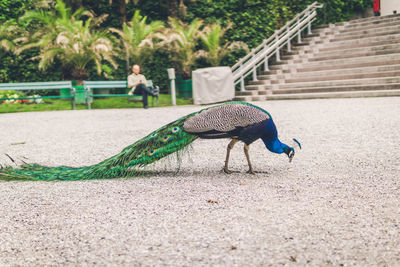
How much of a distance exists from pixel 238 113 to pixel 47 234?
211 cm

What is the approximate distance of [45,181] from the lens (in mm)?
4602

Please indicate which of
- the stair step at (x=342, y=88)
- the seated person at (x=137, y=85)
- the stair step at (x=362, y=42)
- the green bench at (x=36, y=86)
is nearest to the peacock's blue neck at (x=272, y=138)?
the seated person at (x=137, y=85)

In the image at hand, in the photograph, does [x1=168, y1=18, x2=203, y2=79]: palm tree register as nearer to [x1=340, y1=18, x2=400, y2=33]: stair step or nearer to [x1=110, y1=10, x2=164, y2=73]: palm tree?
[x1=110, y1=10, x2=164, y2=73]: palm tree

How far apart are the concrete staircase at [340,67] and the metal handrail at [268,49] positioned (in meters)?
0.45

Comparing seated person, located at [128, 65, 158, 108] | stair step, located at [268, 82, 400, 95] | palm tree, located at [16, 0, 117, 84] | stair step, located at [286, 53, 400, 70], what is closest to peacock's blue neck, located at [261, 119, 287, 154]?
seated person, located at [128, 65, 158, 108]

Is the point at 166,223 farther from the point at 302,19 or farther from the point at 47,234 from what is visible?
the point at 302,19

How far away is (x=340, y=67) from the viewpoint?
16.0 meters

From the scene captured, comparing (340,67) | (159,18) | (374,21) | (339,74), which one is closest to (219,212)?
(339,74)

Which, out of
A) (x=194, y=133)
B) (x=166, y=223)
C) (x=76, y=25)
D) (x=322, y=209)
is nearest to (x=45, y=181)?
(x=194, y=133)

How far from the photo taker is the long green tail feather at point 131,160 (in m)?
4.49

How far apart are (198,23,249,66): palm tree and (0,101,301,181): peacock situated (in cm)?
1256

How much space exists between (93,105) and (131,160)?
11219 millimetres

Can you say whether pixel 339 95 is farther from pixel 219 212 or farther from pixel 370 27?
pixel 219 212

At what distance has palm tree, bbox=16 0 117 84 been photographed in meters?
15.1
